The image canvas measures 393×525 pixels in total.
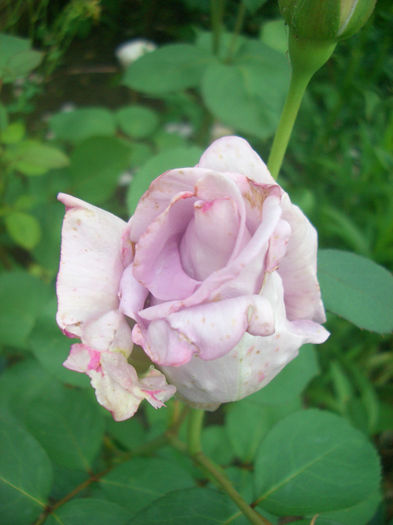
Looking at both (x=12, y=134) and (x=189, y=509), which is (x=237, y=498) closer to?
(x=189, y=509)

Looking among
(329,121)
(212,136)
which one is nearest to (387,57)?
(329,121)

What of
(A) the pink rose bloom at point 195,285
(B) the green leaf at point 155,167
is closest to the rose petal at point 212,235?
(A) the pink rose bloom at point 195,285

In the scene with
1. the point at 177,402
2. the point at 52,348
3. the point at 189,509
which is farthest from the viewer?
the point at 177,402

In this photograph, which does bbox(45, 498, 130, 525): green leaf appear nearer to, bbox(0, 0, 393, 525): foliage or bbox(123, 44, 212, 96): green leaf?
bbox(0, 0, 393, 525): foliage

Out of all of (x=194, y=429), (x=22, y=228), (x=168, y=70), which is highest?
(x=168, y=70)

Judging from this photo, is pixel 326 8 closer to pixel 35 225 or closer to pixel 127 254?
pixel 127 254

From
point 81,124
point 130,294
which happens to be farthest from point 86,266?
point 81,124
